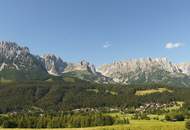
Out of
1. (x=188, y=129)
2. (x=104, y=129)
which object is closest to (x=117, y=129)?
(x=104, y=129)

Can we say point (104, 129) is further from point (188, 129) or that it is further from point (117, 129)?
point (188, 129)

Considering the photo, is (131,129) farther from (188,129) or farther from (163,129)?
(188,129)

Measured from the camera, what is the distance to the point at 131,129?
19850 centimetres

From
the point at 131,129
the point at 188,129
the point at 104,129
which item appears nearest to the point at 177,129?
the point at 188,129

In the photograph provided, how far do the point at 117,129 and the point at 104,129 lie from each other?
7.13 metres

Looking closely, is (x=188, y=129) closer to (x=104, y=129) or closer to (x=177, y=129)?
(x=177, y=129)

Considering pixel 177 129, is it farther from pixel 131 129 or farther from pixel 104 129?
pixel 104 129

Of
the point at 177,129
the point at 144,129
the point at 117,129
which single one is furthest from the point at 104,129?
the point at 177,129

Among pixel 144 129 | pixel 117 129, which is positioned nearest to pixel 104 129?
pixel 117 129

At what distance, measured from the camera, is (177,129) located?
19262 centimetres

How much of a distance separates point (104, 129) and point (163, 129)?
3194 cm

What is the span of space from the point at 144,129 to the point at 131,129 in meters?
7.06

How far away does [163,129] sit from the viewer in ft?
642

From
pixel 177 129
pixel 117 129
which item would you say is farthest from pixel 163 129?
pixel 117 129
